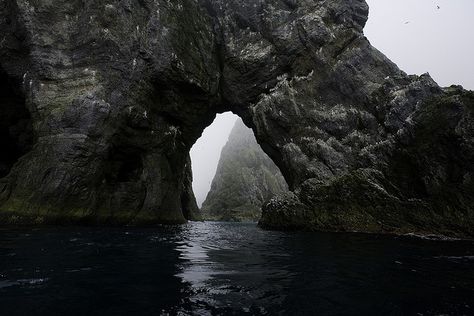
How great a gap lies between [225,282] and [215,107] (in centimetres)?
2856

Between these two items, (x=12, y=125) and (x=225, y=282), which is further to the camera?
(x=12, y=125)

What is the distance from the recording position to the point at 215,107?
115 feet

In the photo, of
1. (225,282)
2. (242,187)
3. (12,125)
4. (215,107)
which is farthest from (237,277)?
(242,187)

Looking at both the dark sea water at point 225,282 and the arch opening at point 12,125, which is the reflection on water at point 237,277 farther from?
the arch opening at point 12,125

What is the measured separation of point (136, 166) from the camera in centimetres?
2919

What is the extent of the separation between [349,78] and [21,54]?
25.9m

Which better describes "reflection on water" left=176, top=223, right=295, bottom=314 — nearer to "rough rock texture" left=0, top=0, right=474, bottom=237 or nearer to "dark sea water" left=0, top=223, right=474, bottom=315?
"dark sea water" left=0, top=223, right=474, bottom=315

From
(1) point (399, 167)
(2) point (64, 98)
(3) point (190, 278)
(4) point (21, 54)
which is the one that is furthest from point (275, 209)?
(4) point (21, 54)

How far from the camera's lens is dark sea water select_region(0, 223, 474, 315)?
579 cm

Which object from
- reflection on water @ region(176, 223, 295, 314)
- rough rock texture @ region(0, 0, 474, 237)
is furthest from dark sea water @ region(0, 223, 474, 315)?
rough rock texture @ region(0, 0, 474, 237)

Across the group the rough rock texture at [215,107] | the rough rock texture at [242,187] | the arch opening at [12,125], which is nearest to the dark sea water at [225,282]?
the rough rock texture at [215,107]

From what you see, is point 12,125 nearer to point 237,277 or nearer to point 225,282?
point 237,277

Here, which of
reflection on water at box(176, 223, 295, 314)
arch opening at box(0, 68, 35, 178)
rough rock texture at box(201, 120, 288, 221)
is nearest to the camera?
reflection on water at box(176, 223, 295, 314)

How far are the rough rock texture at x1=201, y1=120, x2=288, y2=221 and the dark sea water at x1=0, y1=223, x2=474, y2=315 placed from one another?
225 feet
